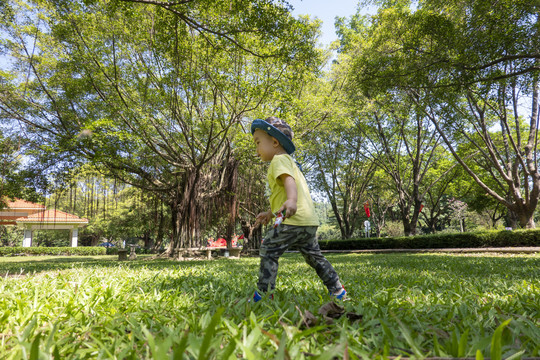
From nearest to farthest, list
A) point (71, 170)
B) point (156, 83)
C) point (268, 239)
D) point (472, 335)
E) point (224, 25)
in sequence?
point (472, 335) < point (268, 239) < point (224, 25) < point (156, 83) < point (71, 170)

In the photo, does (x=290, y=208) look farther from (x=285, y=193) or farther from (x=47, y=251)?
(x=47, y=251)

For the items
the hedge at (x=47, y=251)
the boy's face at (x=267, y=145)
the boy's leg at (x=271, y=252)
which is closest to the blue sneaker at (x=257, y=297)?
the boy's leg at (x=271, y=252)

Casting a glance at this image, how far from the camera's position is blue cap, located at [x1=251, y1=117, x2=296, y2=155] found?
2.42 metres

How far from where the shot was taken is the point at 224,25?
638cm

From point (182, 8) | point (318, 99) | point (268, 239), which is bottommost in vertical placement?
point (268, 239)

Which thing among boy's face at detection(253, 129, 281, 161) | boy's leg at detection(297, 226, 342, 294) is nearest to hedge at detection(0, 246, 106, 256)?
boy's face at detection(253, 129, 281, 161)

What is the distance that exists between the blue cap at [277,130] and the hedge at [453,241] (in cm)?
1307

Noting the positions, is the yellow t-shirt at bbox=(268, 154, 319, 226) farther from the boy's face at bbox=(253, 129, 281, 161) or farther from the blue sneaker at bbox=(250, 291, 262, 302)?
the blue sneaker at bbox=(250, 291, 262, 302)

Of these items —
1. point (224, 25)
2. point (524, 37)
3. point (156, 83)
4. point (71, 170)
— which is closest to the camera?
point (524, 37)

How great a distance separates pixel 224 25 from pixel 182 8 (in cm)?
94

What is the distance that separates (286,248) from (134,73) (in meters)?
10.1

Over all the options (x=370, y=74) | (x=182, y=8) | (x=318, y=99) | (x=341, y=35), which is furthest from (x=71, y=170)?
(x=341, y=35)

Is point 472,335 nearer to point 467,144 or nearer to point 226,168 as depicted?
point 226,168

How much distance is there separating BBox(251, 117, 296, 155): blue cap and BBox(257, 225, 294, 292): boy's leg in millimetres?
739
